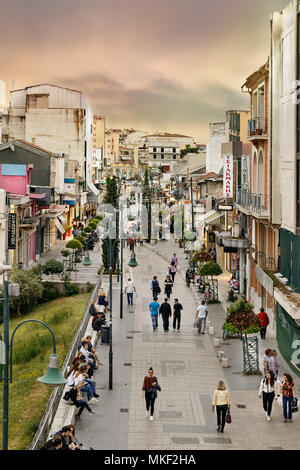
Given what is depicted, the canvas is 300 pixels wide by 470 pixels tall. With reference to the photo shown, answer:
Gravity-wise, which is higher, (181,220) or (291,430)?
(181,220)

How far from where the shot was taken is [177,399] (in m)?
18.5

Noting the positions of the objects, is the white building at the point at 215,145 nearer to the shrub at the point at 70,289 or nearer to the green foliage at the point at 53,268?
the green foliage at the point at 53,268

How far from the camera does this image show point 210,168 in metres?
72.2

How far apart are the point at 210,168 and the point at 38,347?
47.9m

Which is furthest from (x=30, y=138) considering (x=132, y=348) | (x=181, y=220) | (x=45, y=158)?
(x=132, y=348)

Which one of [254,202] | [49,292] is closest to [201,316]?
[254,202]

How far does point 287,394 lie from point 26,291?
22.1 metres

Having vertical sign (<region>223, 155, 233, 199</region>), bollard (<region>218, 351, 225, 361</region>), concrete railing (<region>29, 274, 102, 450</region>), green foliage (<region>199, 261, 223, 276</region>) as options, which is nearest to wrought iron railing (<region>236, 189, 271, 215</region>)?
green foliage (<region>199, 261, 223, 276</region>)

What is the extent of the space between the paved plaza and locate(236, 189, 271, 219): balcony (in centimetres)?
520

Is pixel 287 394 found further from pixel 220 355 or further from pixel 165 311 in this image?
pixel 165 311

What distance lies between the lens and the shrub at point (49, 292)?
39.1 meters

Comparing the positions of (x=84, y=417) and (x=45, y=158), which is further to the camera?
(x=45, y=158)

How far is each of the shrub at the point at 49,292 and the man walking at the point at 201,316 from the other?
1486 centimetres

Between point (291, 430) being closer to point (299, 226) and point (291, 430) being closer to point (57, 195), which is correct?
point (299, 226)
